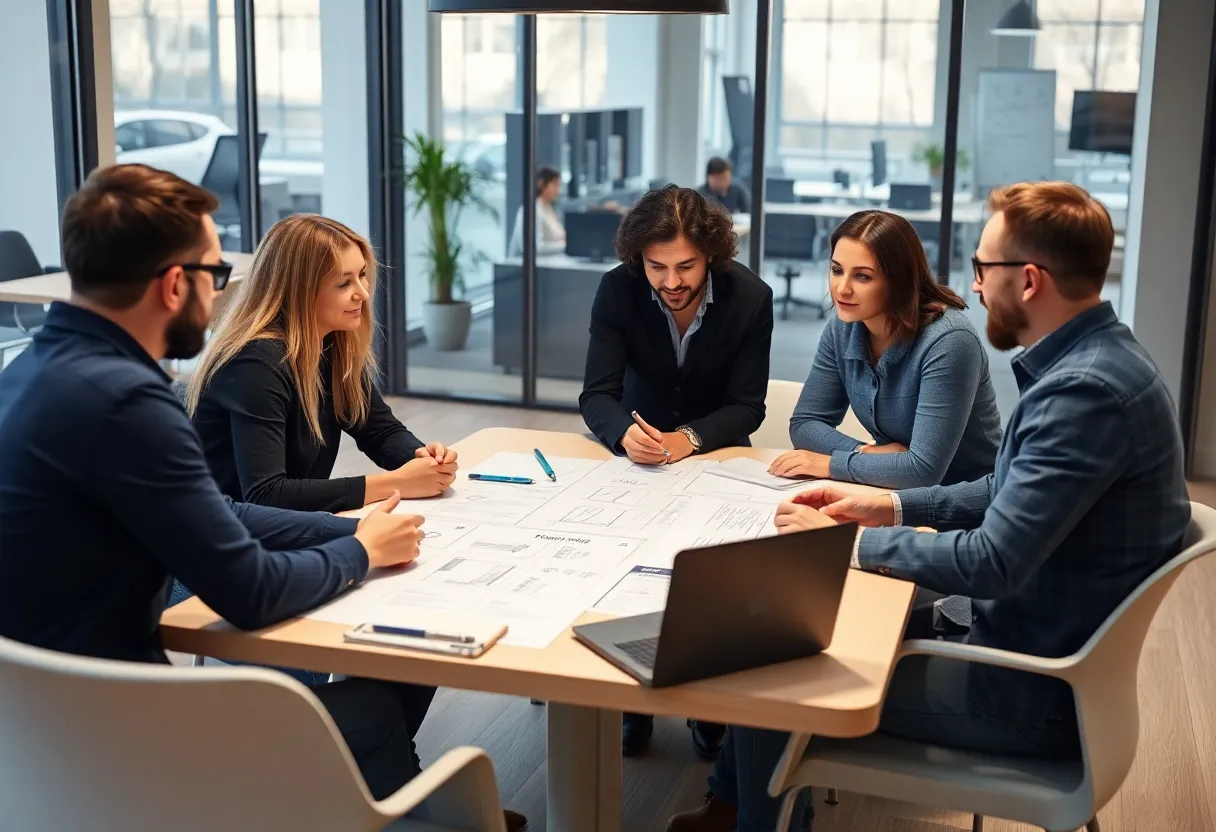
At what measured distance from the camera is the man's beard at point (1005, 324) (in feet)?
7.08

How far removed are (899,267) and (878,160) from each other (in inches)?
135

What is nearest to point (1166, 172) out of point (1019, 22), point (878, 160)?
point (1019, 22)

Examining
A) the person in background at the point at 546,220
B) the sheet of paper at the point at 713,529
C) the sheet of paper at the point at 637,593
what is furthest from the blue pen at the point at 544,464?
the person in background at the point at 546,220

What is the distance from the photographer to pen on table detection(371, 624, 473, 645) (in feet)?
5.90

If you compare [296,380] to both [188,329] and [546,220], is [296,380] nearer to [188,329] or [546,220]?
[188,329]

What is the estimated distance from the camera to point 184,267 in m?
1.81

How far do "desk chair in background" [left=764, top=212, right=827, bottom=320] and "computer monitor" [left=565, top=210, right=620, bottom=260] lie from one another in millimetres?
762

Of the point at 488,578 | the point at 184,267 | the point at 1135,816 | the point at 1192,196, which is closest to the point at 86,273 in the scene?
the point at 184,267

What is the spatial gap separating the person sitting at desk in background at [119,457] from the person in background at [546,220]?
478cm

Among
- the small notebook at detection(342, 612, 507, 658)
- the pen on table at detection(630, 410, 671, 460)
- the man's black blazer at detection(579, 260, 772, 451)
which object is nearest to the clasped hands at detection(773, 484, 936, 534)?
the pen on table at detection(630, 410, 671, 460)

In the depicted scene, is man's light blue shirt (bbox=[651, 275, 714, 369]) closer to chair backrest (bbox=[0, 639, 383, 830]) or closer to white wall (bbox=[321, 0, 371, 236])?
chair backrest (bbox=[0, 639, 383, 830])

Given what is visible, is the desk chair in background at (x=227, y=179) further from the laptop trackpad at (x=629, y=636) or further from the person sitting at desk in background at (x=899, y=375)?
the laptop trackpad at (x=629, y=636)

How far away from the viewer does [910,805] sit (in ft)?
9.64

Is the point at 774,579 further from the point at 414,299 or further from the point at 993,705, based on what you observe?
the point at 414,299
